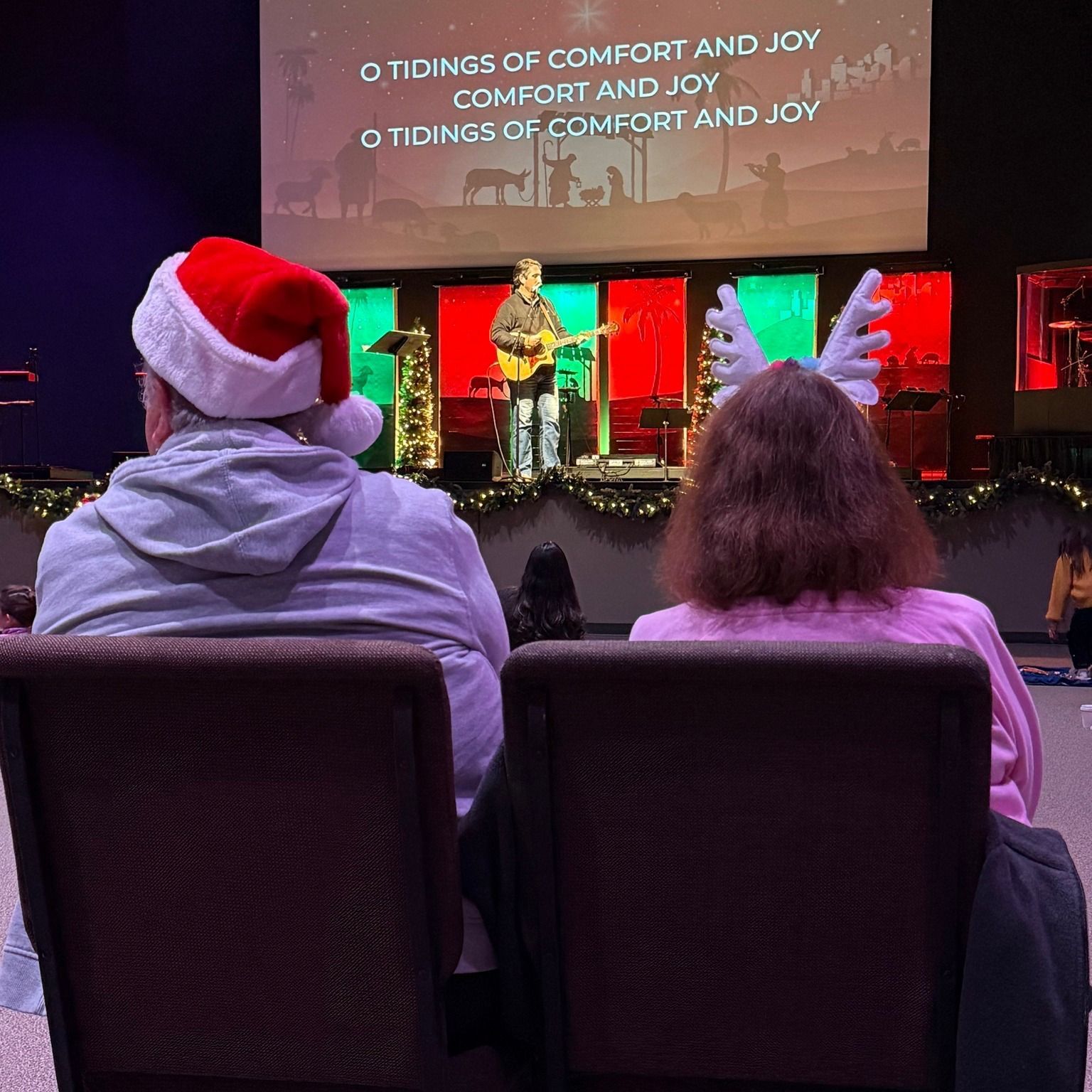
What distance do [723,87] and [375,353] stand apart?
3.72 metres

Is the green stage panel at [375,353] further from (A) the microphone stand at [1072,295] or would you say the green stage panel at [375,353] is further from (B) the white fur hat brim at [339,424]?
(B) the white fur hat brim at [339,424]

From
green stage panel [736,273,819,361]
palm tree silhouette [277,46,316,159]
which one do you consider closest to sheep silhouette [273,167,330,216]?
palm tree silhouette [277,46,316,159]

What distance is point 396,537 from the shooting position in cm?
139

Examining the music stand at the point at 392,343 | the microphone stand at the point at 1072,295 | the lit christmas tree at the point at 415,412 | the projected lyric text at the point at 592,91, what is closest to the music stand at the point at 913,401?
the microphone stand at the point at 1072,295

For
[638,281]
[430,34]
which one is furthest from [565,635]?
[430,34]

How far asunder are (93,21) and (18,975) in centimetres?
1098

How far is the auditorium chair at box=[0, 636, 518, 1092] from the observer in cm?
109

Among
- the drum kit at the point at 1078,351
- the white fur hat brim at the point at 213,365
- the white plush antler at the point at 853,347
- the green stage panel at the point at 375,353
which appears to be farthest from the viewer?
the green stage panel at the point at 375,353

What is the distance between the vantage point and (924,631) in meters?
1.32

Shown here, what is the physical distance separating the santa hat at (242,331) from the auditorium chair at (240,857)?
0.44 meters

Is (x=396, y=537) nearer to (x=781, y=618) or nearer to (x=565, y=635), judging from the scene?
(x=781, y=618)

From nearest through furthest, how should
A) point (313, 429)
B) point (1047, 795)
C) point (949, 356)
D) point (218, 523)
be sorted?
point (218, 523)
point (313, 429)
point (1047, 795)
point (949, 356)

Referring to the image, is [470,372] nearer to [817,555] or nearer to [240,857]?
[817,555]

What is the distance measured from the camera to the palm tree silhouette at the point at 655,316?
10.1 metres
